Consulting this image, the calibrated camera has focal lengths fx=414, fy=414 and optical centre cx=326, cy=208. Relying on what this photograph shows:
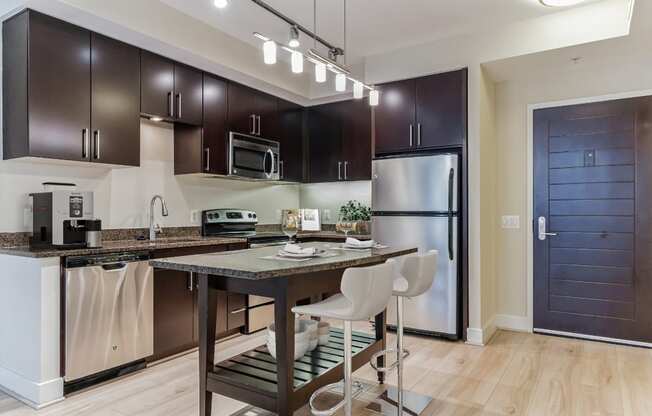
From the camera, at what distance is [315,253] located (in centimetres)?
223

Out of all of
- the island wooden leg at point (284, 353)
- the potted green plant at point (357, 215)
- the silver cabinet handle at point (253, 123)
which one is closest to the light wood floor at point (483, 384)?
the island wooden leg at point (284, 353)

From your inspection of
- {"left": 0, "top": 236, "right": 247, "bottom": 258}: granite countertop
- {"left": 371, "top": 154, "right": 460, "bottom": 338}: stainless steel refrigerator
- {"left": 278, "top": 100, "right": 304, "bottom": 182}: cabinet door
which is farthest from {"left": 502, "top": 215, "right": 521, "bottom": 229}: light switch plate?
{"left": 0, "top": 236, "right": 247, "bottom": 258}: granite countertop

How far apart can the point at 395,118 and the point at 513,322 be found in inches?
92.4

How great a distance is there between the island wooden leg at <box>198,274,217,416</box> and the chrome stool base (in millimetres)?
963

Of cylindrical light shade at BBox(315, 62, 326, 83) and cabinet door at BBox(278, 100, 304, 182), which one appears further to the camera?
cabinet door at BBox(278, 100, 304, 182)

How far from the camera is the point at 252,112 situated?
4.30 meters

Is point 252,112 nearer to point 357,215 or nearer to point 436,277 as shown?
point 357,215

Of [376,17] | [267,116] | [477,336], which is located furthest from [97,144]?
[477,336]

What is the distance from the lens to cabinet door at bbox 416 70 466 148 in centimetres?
377

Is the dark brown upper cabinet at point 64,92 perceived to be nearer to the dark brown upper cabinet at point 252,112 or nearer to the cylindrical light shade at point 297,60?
the dark brown upper cabinet at point 252,112

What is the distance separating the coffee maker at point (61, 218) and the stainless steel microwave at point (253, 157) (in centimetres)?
141

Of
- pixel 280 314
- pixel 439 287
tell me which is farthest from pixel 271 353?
pixel 439 287

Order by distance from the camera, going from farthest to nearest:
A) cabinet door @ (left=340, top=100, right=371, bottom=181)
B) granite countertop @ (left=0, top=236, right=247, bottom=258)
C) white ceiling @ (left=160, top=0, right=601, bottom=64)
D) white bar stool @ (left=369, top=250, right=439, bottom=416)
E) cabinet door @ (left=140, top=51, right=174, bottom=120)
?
cabinet door @ (left=340, top=100, right=371, bottom=181) → cabinet door @ (left=140, top=51, right=174, bottom=120) → white ceiling @ (left=160, top=0, right=601, bottom=64) → granite countertop @ (left=0, top=236, right=247, bottom=258) → white bar stool @ (left=369, top=250, right=439, bottom=416)

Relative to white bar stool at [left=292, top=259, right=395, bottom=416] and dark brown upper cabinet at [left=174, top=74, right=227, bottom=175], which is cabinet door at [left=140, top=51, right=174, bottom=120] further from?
white bar stool at [left=292, top=259, right=395, bottom=416]
